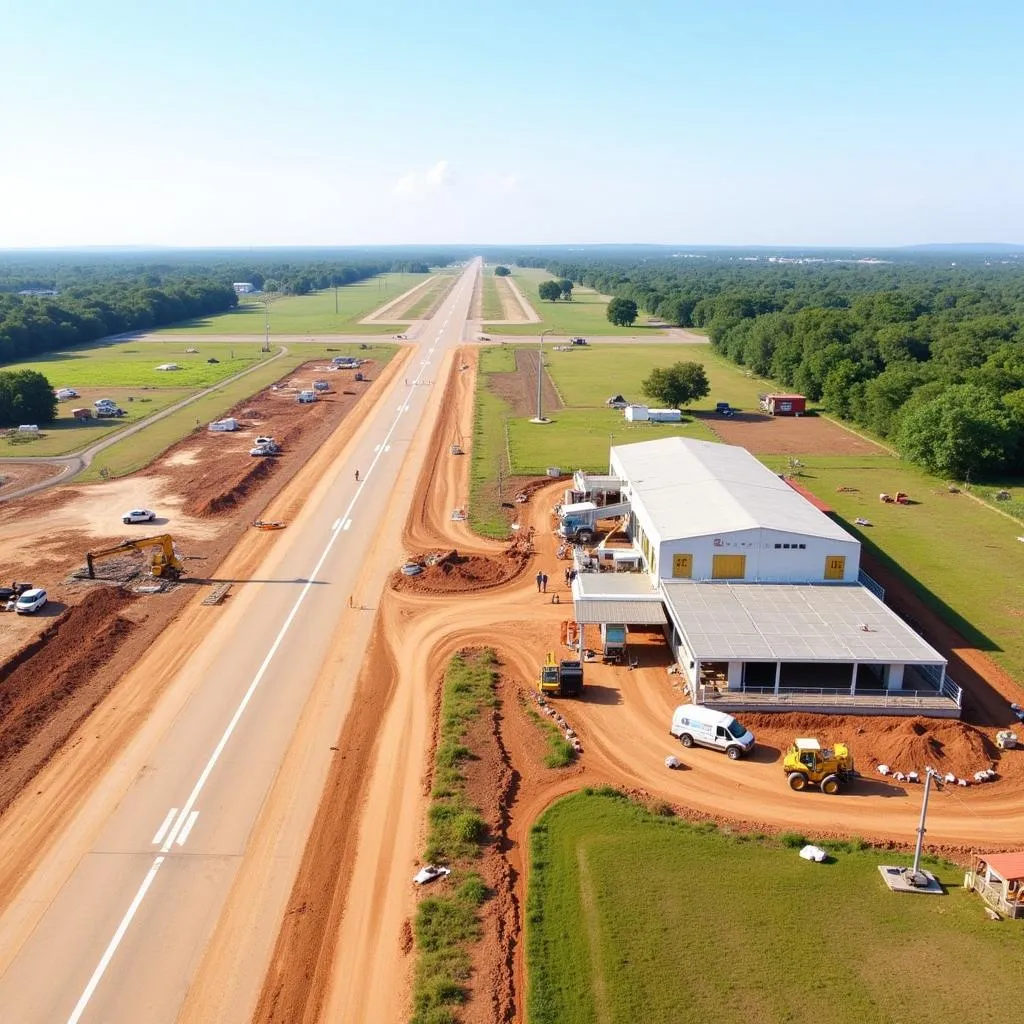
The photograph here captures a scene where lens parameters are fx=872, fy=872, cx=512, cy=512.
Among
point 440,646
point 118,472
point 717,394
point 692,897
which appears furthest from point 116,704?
point 717,394

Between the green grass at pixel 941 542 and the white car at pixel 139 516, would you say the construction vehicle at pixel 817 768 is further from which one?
the white car at pixel 139 516

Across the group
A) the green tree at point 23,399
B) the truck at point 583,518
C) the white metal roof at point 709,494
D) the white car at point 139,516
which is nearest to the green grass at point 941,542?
the white metal roof at point 709,494

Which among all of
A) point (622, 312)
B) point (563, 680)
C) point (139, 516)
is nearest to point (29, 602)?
point (139, 516)

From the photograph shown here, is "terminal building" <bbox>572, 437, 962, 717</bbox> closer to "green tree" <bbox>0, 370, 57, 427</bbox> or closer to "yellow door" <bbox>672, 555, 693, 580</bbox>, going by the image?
"yellow door" <bbox>672, 555, 693, 580</bbox>

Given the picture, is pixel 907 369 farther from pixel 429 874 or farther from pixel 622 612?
pixel 429 874

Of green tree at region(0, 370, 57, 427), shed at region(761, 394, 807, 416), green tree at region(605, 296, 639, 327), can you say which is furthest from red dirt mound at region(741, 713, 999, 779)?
green tree at region(605, 296, 639, 327)

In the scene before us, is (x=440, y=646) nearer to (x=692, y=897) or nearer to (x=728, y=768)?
(x=728, y=768)

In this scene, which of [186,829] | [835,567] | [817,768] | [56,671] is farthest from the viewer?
[835,567]
